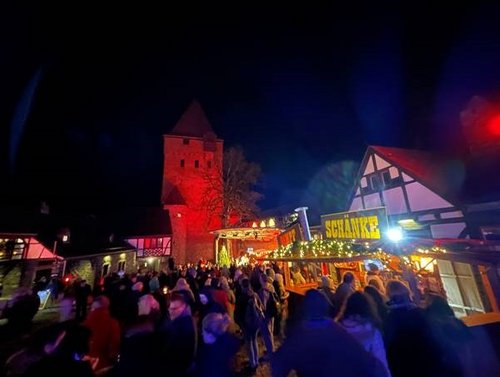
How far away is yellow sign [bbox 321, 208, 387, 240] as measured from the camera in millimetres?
6841

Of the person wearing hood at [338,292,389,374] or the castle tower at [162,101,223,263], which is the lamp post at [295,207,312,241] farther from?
the castle tower at [162,101,223,263]

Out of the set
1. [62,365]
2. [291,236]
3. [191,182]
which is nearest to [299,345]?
[62,365]

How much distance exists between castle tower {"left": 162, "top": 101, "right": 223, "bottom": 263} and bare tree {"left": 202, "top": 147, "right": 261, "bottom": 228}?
293 millimetres

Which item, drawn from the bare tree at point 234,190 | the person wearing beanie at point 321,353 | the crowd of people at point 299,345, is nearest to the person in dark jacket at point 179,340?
the crowd of people at point 299,345

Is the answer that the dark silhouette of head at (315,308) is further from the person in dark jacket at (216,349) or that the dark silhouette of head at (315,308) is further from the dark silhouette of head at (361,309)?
the person in dark jacket at (216,349)

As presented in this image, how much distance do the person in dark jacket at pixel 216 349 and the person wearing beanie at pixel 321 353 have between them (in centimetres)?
95

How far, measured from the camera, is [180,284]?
229 inches

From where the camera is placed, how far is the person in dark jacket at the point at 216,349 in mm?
3105

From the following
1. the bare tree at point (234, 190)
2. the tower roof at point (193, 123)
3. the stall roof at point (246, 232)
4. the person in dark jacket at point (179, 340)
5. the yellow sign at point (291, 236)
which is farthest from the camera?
the tower roof at point (193, 123)

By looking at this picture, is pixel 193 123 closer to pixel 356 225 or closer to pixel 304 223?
pixel 304 223

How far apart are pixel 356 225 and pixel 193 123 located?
2619 centimetres

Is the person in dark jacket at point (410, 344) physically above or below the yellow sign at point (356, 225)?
below

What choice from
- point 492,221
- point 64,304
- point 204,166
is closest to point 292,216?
point 492,221

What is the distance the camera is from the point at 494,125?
30.9 feet
